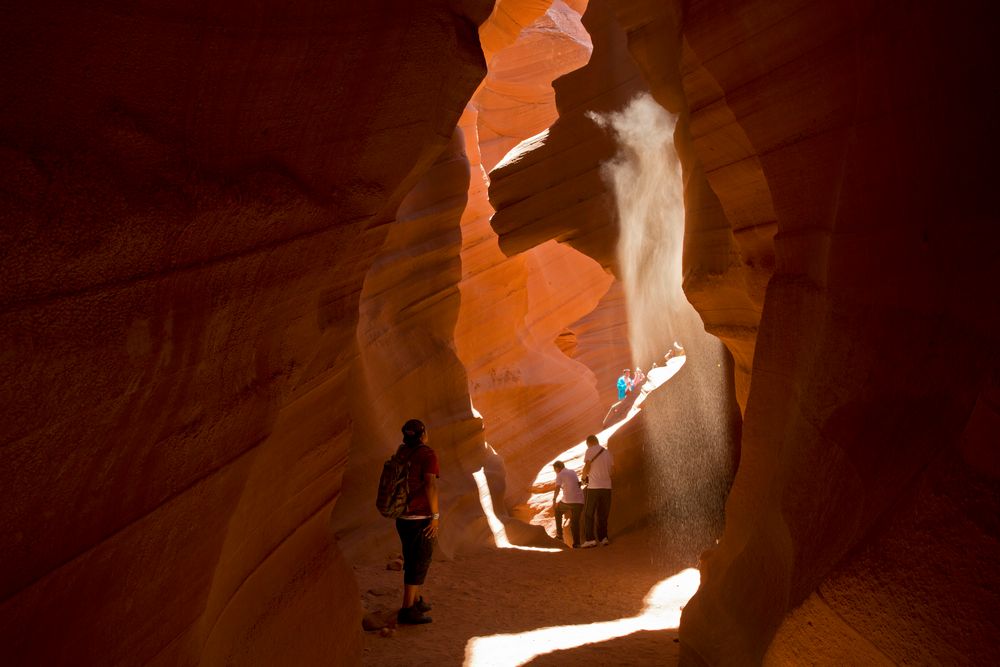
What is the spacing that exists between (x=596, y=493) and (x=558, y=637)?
12.3 ft

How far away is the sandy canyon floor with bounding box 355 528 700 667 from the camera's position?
4289mm

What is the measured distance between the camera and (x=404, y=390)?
804 cm

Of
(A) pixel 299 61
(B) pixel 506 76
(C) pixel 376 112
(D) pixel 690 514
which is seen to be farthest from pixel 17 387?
(B) pixel 506 76

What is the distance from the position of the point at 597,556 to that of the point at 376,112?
5944 mm

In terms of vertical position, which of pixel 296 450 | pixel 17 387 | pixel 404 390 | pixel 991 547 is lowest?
pixel 991 547

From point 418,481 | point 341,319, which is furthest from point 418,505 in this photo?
point 341,319

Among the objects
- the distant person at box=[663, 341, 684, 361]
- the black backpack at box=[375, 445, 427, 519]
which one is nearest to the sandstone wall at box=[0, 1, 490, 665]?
the black backpack at box=[375, 445, 427, 519]

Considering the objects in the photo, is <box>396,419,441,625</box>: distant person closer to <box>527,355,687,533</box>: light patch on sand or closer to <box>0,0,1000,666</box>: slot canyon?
<box>0,0,1000,666</box>: slot canyon

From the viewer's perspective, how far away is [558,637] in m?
4.69

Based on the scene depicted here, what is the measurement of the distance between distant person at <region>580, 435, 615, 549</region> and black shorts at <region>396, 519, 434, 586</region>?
3.81 m

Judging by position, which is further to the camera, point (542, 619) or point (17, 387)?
point (542, 619)

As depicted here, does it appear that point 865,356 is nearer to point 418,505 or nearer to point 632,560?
point 418,505

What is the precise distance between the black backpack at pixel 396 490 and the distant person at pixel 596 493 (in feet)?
13.2

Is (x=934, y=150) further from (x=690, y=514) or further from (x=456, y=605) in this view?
(x=690, y=514)
